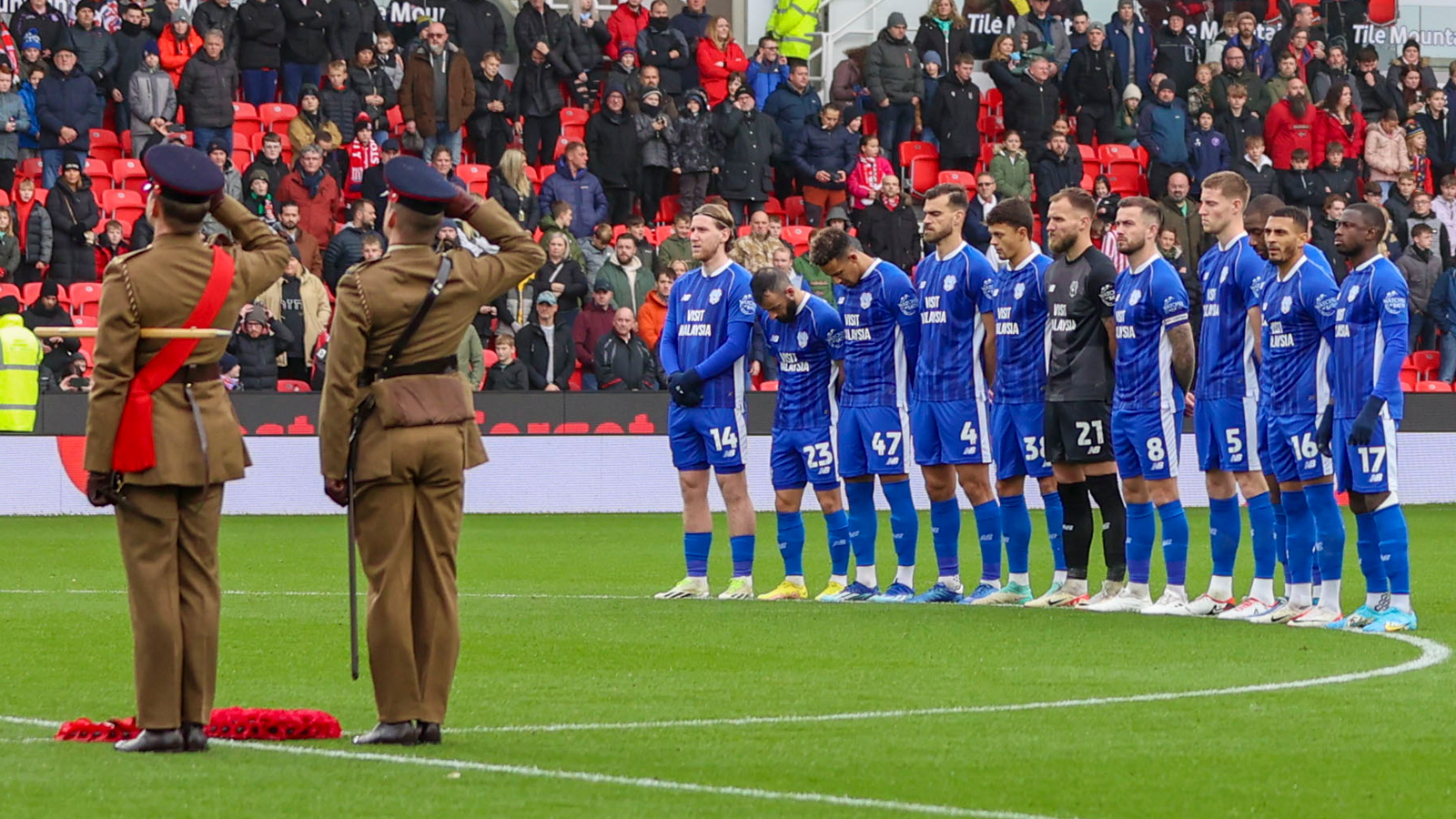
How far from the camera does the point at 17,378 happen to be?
71.3 feet

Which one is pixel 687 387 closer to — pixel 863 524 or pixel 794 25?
A: pixel 863 524

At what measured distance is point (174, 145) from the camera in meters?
7.91

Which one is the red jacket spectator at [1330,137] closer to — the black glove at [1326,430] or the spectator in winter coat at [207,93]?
the spectator in winter coat at [207,93]

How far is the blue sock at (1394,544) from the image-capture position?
1193 centimetres

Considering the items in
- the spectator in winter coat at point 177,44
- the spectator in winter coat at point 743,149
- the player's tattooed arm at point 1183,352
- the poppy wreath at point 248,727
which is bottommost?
the poppy wreath at point 248,727

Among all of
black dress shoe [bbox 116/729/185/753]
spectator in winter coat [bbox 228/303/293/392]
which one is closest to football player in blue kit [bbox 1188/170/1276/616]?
black dress shoe [bbox 116/729/185/753]

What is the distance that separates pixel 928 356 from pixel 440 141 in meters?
13.9

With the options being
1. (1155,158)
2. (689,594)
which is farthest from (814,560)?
(1155,158)

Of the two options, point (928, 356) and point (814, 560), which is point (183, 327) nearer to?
point (928, 356)

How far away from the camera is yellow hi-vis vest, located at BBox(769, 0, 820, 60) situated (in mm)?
30203

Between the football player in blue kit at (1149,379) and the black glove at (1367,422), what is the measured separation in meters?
1.49

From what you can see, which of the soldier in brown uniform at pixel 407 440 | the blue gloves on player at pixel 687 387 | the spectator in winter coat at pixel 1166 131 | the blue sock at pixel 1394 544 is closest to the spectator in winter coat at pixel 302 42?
the spectator in winter coat at pixel 1166 131

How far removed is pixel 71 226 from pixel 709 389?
1190cm

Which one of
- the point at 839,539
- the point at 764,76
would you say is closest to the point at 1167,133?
the point at 764,76
